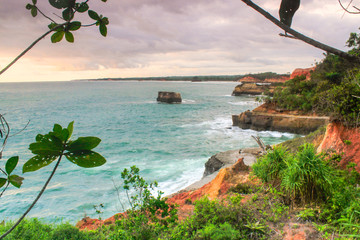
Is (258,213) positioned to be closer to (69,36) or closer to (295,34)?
(295,34)

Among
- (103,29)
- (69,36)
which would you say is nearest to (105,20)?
(103,29)

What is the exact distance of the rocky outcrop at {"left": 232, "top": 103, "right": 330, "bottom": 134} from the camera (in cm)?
1961

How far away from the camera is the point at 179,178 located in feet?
42.2

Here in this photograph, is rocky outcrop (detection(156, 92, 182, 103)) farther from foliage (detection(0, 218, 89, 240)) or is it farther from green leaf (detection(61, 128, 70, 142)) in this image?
green leaf (detection(61, 128, 70, 142))

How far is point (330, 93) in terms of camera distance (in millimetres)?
7379

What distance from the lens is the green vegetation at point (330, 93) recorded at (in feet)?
22.4

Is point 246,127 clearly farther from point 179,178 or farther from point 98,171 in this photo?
point 98,171

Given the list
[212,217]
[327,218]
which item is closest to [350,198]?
[327,218]

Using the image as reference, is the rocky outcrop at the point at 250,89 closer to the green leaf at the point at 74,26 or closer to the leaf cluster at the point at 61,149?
the green leaf at the point at 74,26

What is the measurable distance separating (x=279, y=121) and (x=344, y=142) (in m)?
16.0

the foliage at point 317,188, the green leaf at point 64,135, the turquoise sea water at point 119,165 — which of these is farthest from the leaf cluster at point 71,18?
the turquoise sea water at point 119,165

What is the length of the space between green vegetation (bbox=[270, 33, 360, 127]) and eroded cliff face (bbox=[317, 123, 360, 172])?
0.24m

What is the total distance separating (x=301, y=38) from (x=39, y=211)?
12.5 meters

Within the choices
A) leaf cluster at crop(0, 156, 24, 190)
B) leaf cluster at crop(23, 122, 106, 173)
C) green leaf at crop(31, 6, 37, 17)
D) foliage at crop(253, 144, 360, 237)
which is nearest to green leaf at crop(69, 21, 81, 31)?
green leaf at crop(31, 6, 37, 17)
